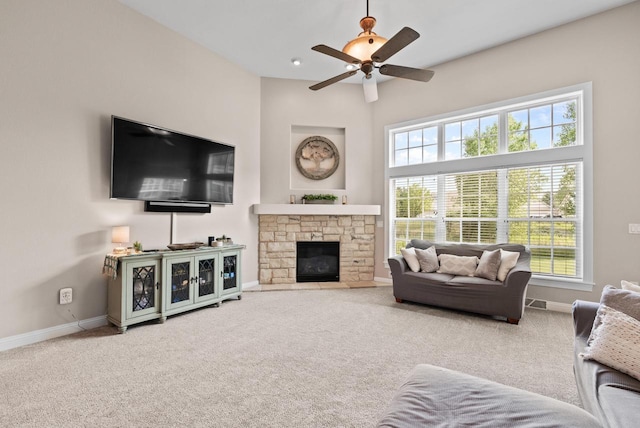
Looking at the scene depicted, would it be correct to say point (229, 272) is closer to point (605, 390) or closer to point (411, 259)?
point (411, 259)

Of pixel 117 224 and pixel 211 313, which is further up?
pixel 117 224

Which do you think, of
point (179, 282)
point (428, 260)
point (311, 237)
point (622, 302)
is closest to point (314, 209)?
point (311, 237)

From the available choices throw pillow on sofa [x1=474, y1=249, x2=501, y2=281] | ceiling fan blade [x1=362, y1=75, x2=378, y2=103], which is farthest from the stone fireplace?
ceiling fan blade [x1=362, y1=75, x2=378, y2=103]

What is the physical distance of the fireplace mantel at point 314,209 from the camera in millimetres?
5238

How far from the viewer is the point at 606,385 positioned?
4.73 ft

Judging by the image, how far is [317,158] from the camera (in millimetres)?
5723

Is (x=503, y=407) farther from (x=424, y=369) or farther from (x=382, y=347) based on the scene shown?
(x=382, y=347)

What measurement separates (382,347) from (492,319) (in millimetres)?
1662

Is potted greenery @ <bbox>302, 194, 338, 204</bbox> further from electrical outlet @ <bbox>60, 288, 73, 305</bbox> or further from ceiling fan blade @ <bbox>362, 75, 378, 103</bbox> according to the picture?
electrical outlet @ <bbox>60, 288, 73, 305</bbox>

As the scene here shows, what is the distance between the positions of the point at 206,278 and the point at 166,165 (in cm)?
155

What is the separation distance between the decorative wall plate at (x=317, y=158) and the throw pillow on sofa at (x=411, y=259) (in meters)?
2.12

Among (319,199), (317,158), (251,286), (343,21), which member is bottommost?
(251,286)

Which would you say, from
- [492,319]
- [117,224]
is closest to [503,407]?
[492,319]

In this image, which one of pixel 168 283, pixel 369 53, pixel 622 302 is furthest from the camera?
pixel 168 283
